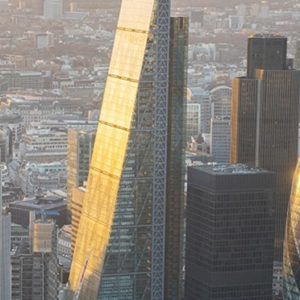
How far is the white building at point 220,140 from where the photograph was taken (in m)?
22.1

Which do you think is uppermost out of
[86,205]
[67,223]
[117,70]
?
[117,70]

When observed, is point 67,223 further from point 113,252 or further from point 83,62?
point 83,62

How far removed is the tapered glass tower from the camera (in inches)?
551

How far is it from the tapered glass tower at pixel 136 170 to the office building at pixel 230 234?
552 mm

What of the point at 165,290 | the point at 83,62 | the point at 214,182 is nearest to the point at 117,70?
the point at 214,182

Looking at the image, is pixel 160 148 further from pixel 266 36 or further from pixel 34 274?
pixel 266 36

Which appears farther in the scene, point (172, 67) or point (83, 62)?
point (83, 62)

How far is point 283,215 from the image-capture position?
1706 centimetres

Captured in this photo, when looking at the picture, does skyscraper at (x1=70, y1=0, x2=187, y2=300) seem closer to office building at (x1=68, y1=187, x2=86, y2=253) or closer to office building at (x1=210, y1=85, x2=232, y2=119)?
office building at (x1=68, y1=187, x2=86, y2=253)

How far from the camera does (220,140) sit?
82.2 ft

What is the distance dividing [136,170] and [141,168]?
0.07 meters

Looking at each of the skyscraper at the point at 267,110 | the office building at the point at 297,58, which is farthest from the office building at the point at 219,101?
the skyscraper at the point at 267,110

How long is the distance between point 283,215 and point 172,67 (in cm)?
391

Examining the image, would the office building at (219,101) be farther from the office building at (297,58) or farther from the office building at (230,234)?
the office building at (230,234)
